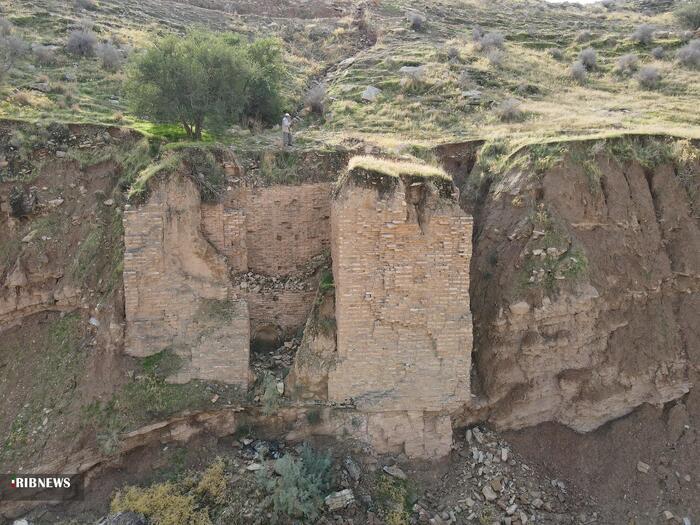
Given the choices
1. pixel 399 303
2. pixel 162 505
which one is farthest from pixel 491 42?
pixel 162 505

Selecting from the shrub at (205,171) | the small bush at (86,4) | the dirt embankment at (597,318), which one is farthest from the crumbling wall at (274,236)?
the small bush at (86,4)

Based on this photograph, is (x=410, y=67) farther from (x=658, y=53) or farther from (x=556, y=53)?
(x=658, y=53)

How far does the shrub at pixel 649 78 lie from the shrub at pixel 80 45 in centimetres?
1551

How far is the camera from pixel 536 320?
307 inches

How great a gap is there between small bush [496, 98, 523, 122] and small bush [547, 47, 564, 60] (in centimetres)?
645

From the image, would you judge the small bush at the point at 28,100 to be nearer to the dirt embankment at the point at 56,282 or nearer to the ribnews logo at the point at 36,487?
the dirt embankment at the point at 56,282

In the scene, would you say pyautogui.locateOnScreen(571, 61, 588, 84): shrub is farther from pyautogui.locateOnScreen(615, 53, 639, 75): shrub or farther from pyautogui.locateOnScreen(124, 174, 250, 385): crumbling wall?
pyautogui.locateOnScreen(124, 174, 250, 385): crumbling wall

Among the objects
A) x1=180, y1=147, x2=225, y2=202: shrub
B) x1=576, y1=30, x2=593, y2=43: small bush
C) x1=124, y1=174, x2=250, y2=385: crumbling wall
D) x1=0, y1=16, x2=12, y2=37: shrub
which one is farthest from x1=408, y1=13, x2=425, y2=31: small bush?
x1=124, y1=174, x2=250, y2=385: crumbling wall

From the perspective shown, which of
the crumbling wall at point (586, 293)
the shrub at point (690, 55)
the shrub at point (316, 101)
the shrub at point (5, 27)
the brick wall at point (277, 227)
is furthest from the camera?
the shrub at point (690, 55)

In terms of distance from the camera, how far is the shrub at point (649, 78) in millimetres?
14684

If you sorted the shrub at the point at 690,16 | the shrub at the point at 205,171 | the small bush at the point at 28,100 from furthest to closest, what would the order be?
the shrub at the point at 690,16 < the small bush at the point at 28,100 < the shrub at the point at 205,171

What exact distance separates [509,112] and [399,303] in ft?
23.8

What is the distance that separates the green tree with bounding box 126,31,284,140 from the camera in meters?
9.88

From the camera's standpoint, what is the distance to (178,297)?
24.7 ft
